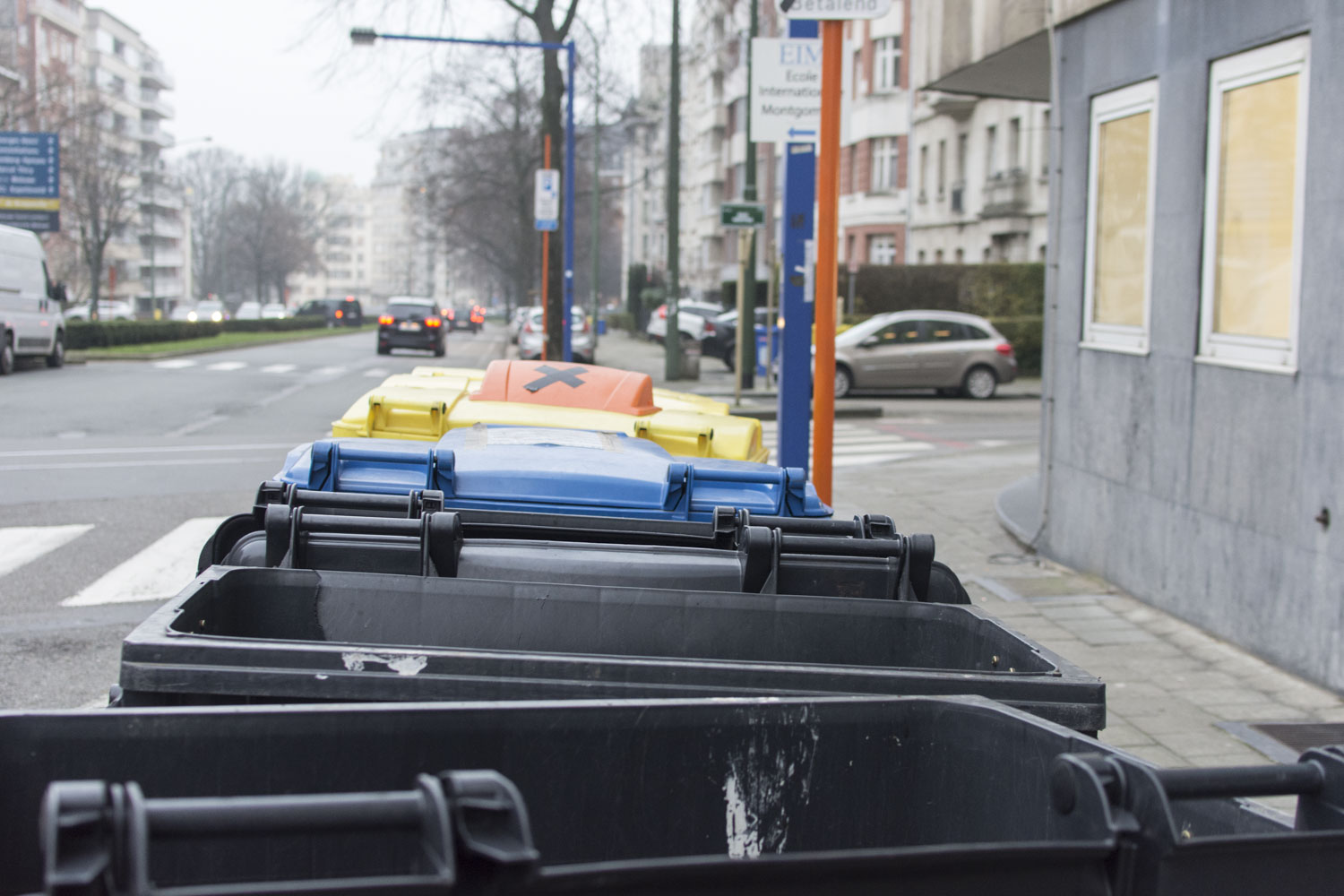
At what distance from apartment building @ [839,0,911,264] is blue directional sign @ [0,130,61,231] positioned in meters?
22.8

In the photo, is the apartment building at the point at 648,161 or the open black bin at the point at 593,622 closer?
the open black bin at the point at 593,622

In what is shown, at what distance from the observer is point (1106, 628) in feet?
23.6

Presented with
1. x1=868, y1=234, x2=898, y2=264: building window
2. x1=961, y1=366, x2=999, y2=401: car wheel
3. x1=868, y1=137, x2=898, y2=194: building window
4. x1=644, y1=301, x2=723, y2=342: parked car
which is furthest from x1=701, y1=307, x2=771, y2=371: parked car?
x1=868, y1=137, x2=898, y2=194: building window

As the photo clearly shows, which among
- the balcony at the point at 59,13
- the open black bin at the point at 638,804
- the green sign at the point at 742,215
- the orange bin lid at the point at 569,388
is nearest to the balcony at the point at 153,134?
the balcony at the point at 59,13

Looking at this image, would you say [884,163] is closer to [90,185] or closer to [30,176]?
[30,176]

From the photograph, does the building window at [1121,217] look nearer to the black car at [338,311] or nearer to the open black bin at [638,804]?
the open black bin at [638,804]

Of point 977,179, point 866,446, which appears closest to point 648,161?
point 977,179

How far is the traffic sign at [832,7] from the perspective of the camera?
6252 mm

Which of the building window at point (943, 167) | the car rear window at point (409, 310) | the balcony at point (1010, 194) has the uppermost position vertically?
the building window at point (943, 167)

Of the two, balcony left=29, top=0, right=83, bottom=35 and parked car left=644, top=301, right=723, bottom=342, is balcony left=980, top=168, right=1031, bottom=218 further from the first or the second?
balcony left=29, top=0, right=83, bottom=35

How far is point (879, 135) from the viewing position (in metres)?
45.2

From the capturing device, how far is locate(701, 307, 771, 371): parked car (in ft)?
108

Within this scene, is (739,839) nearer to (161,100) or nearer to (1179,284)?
(1179,284)

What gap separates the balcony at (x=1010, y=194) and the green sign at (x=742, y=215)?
60.3ft
